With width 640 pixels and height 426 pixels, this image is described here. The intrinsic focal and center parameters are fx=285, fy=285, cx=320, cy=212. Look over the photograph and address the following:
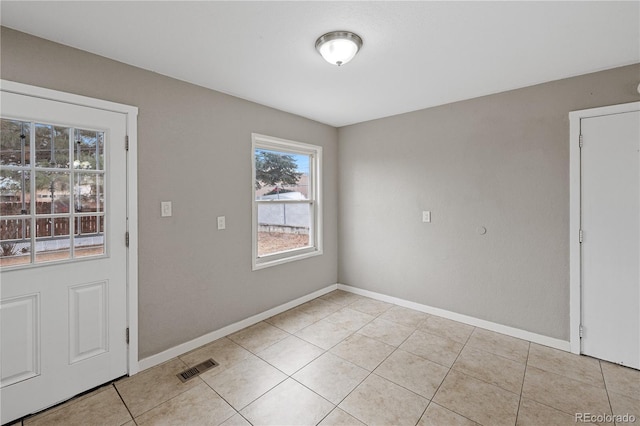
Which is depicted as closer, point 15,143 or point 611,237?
point 15,143

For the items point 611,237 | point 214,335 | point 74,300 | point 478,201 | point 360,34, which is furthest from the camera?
point 478,201

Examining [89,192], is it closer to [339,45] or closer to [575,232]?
[339,45]

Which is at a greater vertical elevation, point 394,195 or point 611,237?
point 394,195

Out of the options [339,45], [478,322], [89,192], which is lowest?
[478,322]

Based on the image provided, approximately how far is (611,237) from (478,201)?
1052mm

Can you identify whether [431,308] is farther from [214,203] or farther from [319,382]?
[214,203]

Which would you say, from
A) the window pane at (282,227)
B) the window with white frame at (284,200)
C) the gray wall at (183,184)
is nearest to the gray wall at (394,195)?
the gray wall at (183,184)

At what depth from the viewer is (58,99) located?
1912 millimetres

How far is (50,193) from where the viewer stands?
6.25 feet

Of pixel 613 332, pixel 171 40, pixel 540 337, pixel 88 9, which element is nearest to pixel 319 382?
pixel 540 337

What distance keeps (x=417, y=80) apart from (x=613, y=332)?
2722 mm

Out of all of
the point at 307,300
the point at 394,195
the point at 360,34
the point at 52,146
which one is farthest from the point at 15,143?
the point at 394,195

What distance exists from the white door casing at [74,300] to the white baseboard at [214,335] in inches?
5.4

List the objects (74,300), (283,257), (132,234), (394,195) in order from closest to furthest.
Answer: (74,300)
(132,234)
(283,257)
(394,195)
